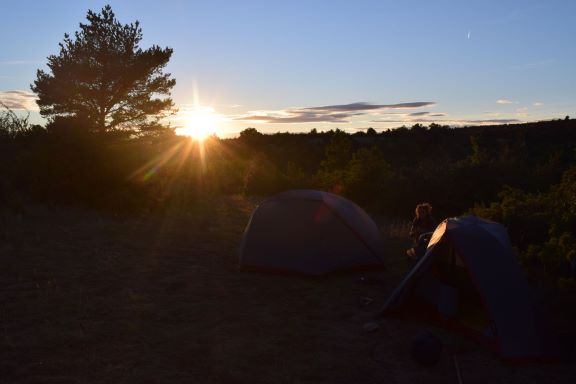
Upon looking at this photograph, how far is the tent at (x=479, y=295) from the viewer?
19.7 ft

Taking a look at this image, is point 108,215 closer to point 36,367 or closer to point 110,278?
point 110,278

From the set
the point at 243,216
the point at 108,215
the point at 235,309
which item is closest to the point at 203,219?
the point at 243,216

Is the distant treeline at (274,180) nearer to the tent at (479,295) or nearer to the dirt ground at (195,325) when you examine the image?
the tent at (479,295)

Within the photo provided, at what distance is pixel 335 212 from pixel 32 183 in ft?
36.2

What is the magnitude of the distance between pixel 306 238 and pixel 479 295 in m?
3.78

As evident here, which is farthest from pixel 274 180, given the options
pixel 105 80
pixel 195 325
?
pixel 195 325

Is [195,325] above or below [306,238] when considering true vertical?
below

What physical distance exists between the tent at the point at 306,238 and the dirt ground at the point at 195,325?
0.27m

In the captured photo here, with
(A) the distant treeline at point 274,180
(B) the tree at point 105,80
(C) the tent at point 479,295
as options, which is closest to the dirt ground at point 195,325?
(C) the tent at point 479,295

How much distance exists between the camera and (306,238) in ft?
31.2

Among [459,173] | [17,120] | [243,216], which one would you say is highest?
[17,120]

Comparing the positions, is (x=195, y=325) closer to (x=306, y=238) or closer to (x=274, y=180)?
(x=306, y=238)

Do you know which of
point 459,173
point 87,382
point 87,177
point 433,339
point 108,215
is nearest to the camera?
point 87,382

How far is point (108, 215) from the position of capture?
15.4 meters
